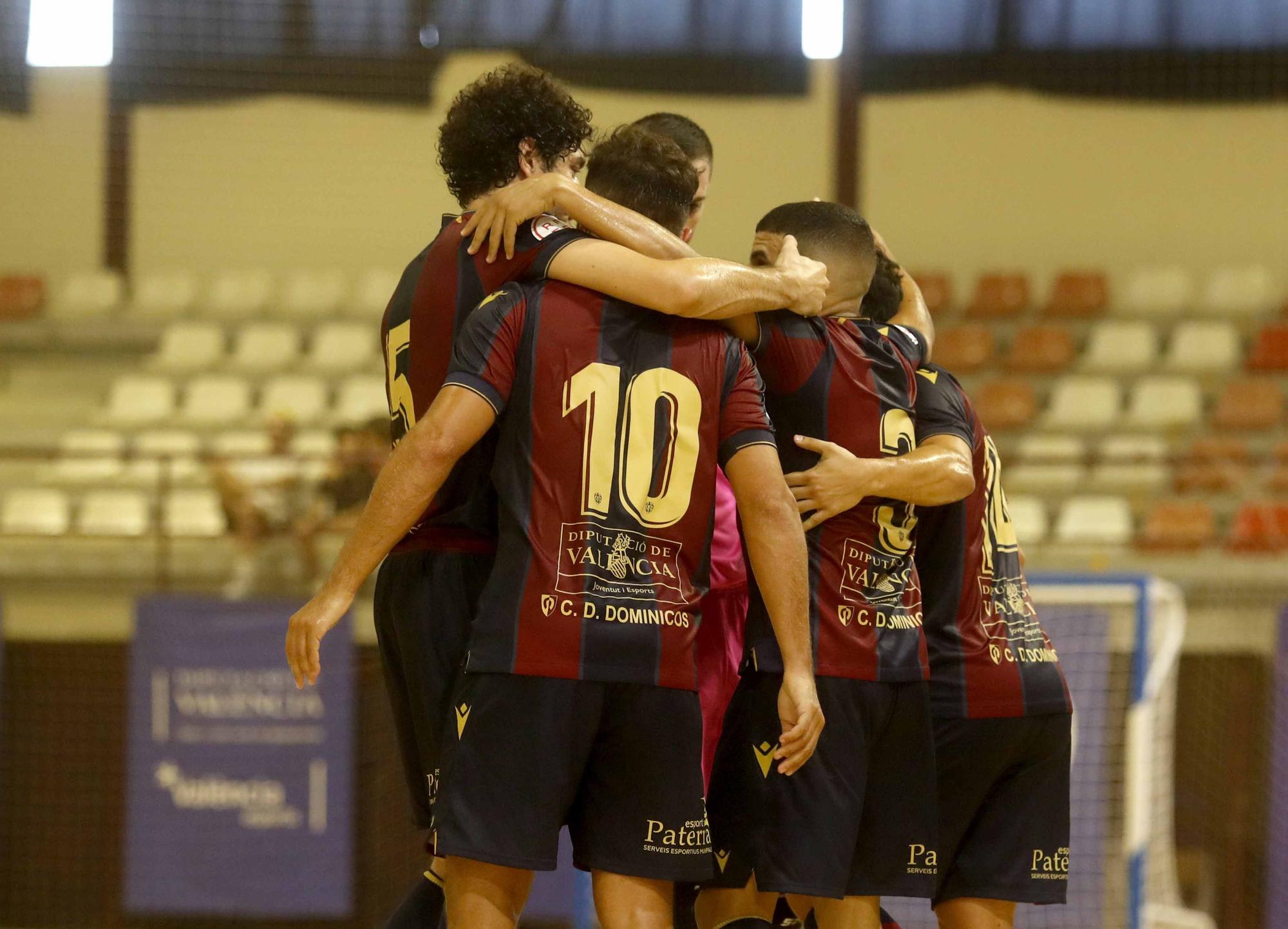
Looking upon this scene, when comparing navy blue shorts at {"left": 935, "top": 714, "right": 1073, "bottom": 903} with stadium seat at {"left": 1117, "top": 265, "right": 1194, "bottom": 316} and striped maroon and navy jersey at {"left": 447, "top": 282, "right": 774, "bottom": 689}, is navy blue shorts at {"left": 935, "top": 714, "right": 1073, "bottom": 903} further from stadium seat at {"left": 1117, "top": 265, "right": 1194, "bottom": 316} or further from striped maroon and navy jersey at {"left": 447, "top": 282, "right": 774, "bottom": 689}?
stadium seat at {"left": 1117, "top": 265, "right": 1194, "bottom": 316}

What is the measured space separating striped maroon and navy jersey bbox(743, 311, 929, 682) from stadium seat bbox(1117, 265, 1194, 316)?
9188mm

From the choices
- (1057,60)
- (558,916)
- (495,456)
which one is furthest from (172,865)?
(1057,60)

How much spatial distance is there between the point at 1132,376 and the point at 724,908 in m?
8.90

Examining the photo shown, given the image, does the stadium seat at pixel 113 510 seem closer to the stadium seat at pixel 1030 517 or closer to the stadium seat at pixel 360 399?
the stadium seat at pixel 360 399

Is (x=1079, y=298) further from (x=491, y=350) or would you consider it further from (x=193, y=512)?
(x=491, y=350)

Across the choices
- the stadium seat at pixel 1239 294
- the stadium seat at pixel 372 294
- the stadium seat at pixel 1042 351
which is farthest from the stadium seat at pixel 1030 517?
the stadium seat at pixel 372 294

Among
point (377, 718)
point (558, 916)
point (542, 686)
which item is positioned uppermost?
point (542, 686)

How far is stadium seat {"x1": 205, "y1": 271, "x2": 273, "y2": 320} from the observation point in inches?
470

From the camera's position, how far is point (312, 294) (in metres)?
11.9

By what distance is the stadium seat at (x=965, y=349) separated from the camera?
11.5 meters

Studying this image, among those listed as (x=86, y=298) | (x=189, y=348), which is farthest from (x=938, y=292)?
(x=86, y=298)

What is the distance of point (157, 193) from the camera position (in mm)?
12430

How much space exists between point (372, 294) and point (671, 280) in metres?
9.51

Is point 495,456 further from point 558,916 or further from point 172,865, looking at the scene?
point 172,865
